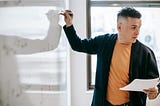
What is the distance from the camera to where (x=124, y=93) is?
64.1 inches

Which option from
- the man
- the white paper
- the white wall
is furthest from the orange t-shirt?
the white wall

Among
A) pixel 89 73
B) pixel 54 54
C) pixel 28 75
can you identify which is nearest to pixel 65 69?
pixel 54 54

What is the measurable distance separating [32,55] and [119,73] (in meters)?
0.54

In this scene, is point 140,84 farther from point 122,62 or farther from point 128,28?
point 128,28

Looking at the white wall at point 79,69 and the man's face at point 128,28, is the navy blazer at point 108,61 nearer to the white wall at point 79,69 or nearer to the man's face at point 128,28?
the man's face at point 128,28

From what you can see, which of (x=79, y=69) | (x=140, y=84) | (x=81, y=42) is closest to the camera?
(x=140, y=84)

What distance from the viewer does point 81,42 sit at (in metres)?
1.71

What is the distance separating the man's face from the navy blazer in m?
0.07

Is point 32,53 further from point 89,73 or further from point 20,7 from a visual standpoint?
point 89,73

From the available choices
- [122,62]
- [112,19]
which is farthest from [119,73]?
[112,19]

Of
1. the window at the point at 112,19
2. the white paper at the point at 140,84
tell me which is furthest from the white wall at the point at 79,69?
the white paper at the point at 140,84

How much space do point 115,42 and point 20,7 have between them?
0.62 m

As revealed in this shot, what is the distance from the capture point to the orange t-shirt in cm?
160

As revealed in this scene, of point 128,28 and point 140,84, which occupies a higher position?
point 128,28
